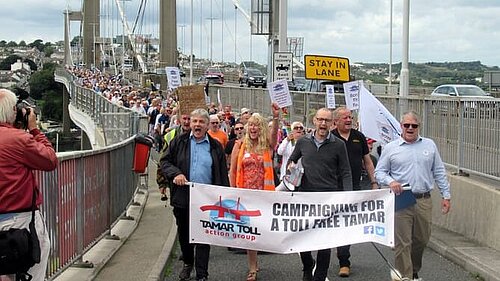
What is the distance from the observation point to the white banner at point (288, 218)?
7824 mm

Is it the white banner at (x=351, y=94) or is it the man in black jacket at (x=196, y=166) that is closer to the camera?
the man in black jacket at (x=196, y=166)

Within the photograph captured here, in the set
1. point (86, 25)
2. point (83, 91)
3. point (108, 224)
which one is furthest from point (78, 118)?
point (86, 25)

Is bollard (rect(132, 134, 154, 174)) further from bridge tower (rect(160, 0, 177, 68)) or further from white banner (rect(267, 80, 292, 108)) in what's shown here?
bridge tower (rect(160, 0, 177, 68))

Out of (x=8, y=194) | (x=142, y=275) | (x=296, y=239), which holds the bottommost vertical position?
(x=142, y=275)

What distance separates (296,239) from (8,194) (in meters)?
3.39

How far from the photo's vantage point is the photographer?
5277mm

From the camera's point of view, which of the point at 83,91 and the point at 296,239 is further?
the point at 83,91

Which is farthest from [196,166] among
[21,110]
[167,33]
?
[167,33]

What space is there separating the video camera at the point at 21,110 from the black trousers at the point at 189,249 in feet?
10.2

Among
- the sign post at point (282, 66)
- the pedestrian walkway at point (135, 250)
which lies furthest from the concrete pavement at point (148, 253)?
the sign post at point (282, 66)

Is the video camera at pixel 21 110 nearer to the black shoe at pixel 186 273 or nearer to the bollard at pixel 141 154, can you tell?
the black shoe at pixel 186 273

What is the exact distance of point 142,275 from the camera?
28.4 ft

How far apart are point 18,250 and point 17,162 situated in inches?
22.9

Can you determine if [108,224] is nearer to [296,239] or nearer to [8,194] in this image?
[296,239]
